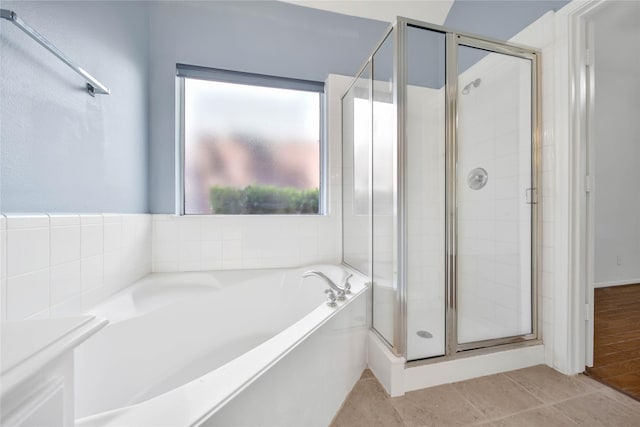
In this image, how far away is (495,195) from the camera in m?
1.60

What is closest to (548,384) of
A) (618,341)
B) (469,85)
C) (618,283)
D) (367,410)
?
(618,341)

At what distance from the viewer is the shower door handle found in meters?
1.49

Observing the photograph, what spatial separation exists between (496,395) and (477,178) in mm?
1168

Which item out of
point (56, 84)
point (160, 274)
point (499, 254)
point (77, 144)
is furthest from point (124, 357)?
point (499, 254)

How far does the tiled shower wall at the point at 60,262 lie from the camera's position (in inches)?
28.9

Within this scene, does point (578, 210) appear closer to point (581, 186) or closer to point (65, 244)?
point (581, 186)

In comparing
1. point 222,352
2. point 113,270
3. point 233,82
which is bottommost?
point 222,352

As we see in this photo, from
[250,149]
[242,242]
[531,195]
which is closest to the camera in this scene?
[531,195]

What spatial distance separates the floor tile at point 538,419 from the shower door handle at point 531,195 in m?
1.05

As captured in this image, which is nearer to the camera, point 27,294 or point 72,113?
point 27,294

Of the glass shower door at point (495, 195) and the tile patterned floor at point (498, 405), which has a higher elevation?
the glass shower door at point (495, 195)

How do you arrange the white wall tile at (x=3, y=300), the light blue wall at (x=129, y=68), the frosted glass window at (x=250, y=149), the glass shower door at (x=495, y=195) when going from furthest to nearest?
the frosted glass window at (x=250, y=149)
the glass shower door at (x=495, y=195)
the light blue wall at (x=129, y=68)
the white wall tile at (x=3, y=300)

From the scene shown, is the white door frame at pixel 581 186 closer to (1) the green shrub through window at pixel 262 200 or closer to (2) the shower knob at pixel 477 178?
(2) the shower knob at pixel 477 178

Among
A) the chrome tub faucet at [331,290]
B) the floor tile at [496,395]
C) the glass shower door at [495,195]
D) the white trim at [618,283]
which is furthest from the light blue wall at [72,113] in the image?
the white trim at [618,283]
